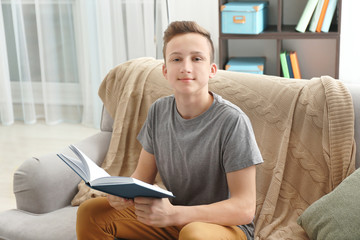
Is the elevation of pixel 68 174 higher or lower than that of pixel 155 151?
lower

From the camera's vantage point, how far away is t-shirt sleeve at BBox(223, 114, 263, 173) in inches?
61.9

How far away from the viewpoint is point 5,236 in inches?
74.6

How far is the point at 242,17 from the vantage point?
3.23m

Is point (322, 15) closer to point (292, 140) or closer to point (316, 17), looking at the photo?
point (316, 17)

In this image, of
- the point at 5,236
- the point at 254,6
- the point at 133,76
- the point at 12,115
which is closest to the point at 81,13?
the point at 12,115

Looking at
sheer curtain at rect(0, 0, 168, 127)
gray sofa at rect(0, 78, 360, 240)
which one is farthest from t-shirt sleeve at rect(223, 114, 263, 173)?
sheer curtain at rect(0, 0, 168, 127)

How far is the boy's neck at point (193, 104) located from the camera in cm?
169

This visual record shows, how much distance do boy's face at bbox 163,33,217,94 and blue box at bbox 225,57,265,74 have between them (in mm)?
1663

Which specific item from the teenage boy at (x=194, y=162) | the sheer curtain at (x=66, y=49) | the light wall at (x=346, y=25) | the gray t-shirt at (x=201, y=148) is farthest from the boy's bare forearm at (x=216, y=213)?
the sheer curtain at (x=66, y=49)

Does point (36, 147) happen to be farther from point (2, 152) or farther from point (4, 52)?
point (4, 52)

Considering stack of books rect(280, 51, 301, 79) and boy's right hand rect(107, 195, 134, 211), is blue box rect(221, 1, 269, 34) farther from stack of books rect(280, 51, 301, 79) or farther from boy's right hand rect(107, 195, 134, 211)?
boy's right hand rect(107, 195, 134, 211)

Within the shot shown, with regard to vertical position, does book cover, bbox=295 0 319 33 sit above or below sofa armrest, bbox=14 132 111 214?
above

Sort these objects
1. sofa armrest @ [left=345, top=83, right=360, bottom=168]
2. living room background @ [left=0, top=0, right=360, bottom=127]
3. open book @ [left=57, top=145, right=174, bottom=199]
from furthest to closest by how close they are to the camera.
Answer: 1. living room background @ [left=0, top=0, right=360, bottom=127]
2. sofa armrest @ [left=345, top=83, right=360, bottom=168]
3. open book @ [left=57, top=145, right=174, bottom=199]

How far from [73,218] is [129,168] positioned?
1.23 feet
